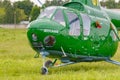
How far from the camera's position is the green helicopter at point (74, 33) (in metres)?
12.3

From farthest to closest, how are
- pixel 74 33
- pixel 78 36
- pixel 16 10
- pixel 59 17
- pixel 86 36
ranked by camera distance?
pixel 16 10, pixel 86 36, pixel 78 36, pixel 74 33, pixel 59 17

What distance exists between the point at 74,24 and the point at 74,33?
0.27 meters

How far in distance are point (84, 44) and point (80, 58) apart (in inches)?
19.1

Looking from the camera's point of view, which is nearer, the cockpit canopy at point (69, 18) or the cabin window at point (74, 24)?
the cockpit canopy at point (69, 18)

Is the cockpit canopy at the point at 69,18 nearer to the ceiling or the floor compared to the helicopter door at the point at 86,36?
nearer to the ceiling

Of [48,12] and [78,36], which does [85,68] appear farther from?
[48,12]

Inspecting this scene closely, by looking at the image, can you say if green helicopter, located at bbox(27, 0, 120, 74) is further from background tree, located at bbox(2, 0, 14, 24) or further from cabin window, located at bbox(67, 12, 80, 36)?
background tree, located at bbox(2, 0, 14, 24)

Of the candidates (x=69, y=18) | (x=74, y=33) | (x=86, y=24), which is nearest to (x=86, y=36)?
(x=86, y=24)

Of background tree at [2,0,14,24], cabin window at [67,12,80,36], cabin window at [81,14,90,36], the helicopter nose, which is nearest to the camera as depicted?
the helicopter nose

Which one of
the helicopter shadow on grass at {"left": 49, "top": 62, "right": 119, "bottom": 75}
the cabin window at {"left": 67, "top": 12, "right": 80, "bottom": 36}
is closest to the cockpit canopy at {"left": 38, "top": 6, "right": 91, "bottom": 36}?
the cabin window at {"left": 67, "top": 12, "right": 80, "bottom": 36}

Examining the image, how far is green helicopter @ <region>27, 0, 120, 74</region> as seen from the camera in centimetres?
1227

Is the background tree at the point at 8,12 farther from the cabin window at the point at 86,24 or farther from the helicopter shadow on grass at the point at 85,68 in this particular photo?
the cabin window at the point at 86,24

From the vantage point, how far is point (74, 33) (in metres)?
12.9

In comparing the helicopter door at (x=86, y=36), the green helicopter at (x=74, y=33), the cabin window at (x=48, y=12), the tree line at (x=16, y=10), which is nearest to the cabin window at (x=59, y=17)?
the green helicopter at (x=74, y=33)
